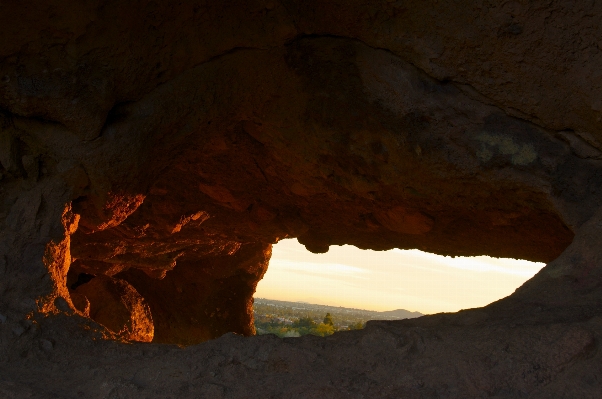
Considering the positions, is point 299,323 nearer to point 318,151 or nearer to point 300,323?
point 300,323

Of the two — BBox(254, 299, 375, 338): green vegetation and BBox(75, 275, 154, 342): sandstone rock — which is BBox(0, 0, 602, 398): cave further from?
BBox(75, 275, 154, 342): sandstone rock

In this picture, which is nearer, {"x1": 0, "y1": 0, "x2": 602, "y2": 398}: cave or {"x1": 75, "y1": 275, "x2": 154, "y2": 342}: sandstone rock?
{"x1": 0, "y1": 0, "x2": 602, "y2": 398}: cave

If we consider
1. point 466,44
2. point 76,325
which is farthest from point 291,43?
point 76,325

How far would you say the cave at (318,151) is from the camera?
6.02 feet

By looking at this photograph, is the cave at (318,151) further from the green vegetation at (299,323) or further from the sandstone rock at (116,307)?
the sandstone rock at (116,307)

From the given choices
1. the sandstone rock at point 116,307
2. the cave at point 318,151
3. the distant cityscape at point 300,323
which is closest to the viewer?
the cave at point 318,151

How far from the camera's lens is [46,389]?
1.92 metres

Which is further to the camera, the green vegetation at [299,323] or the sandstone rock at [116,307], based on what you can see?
the green vegetation at [299,323]

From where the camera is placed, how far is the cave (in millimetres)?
1836

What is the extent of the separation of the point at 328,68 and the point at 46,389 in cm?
195

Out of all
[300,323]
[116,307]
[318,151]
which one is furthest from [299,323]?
[318,151]

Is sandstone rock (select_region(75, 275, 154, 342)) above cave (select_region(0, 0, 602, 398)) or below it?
below

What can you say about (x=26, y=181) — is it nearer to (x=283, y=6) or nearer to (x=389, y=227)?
(x=283, y=6)

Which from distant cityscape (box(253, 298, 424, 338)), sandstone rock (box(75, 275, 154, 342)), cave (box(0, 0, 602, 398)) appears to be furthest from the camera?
distant cityscape (box(253, 298, 424, 338))
